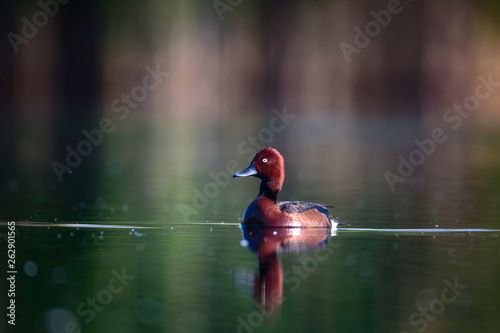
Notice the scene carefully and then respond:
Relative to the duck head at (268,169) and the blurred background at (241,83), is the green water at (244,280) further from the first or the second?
the blurred background at (241,83)

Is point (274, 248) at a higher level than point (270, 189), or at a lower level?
lower

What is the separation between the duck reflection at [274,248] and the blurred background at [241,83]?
8.14 meters

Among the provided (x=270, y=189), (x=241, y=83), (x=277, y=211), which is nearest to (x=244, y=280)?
(x=277, y=211)

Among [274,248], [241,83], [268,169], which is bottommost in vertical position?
[274,248]

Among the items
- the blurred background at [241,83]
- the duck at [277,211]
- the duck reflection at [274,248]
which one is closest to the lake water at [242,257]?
the duck reflection at [274,248]

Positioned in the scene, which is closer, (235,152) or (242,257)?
(242,257)

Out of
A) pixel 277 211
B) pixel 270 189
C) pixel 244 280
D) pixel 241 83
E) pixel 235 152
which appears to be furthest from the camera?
pixel 241 83

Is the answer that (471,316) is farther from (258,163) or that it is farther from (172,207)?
(172,207)

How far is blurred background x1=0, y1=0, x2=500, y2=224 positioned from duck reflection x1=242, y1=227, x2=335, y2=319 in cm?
814

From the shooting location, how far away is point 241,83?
138ft

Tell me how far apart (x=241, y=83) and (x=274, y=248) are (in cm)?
3269

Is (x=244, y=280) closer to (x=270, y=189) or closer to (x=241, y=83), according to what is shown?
(x=270, y=189)

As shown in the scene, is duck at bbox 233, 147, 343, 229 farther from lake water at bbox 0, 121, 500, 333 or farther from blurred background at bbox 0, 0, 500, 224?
blurred background at bbox 0, 0, 500, 224

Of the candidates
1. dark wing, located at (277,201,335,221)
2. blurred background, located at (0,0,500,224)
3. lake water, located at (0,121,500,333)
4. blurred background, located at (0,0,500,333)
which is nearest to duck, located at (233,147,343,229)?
dark wing, located at (277,201,335,221)
